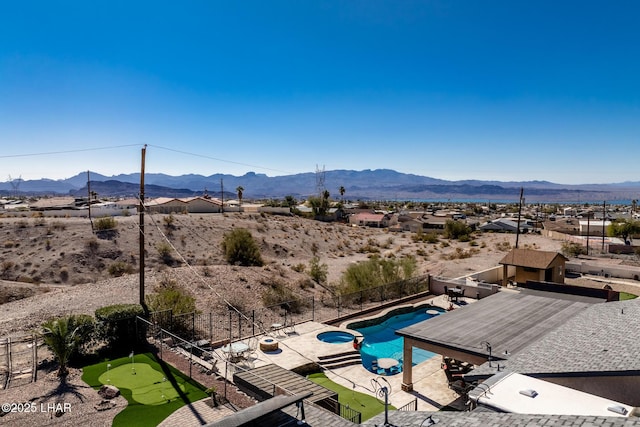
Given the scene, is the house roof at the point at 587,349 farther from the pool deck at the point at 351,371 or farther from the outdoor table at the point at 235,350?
the outdoor table at the point at 235,350

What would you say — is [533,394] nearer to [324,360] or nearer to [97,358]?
[324,360]

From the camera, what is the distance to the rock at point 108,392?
12.6 metres

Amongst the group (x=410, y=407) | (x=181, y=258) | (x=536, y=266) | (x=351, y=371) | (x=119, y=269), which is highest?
(x=181, y=258)

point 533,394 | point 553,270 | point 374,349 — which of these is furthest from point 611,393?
point 553,270

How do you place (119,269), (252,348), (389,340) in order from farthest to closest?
(119,269), (389,340), (252,348)

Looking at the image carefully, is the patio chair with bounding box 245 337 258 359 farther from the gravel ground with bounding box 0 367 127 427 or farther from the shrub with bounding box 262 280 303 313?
the gravel ground with bounding box 0 367 127 427

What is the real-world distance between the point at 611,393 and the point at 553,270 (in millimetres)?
21919

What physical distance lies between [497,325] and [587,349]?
14.6 ft

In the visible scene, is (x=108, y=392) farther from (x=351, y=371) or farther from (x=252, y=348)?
(x=351, y=371)

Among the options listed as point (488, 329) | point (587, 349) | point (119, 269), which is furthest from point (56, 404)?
point (119, 269)

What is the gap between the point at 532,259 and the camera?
29.1 metres

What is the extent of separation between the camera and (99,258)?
36.1 m

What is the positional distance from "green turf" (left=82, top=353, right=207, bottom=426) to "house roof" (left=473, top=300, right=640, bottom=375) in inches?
342

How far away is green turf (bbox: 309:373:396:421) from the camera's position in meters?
13.5
